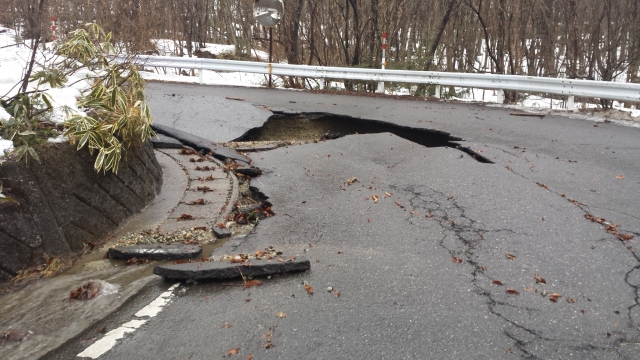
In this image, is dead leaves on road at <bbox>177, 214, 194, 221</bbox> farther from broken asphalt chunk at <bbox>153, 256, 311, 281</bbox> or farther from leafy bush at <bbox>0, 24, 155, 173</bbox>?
broken asphalt chunk at <bbox>153, 256, 311, 281</bbox>

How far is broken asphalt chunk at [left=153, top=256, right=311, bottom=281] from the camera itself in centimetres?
348

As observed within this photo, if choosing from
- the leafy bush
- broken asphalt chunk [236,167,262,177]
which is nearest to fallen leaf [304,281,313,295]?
the leafy bush

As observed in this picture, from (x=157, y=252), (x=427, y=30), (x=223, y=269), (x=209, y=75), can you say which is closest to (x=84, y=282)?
(x=157, y=252)

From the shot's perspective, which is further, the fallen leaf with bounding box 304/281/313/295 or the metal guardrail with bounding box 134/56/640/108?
the metal guardrail with bounding box 134/56/640/108

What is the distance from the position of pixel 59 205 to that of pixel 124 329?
Answer: 154cm

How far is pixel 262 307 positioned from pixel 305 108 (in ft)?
23.8

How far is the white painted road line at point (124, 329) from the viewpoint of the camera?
2.69 metres

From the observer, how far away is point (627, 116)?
9.16m

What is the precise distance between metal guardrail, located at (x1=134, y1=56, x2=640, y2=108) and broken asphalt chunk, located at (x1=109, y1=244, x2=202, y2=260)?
448 centimetres

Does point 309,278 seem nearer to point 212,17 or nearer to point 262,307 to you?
point 262,307

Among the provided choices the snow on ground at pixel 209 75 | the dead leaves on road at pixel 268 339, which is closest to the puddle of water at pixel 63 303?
the dead leaves on road at pixel 268 339

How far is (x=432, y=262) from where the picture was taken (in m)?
3.77

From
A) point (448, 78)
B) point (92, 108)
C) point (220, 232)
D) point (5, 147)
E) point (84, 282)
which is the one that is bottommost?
point (84, 282)

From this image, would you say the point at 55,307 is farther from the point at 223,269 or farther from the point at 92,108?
the point at 92,108
